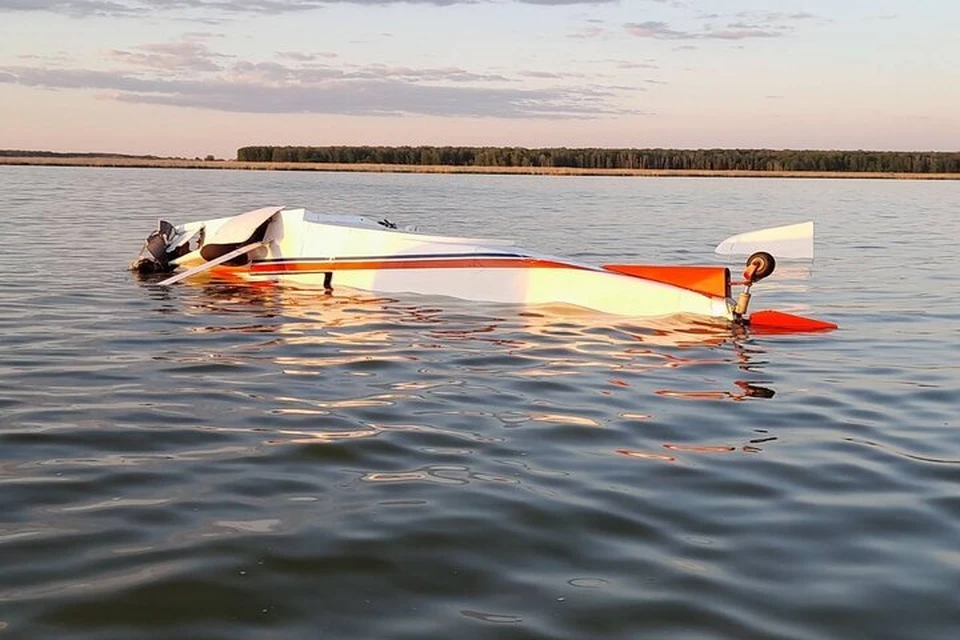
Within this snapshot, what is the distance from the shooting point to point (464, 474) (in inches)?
241

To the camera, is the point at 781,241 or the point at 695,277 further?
the point at 781,241

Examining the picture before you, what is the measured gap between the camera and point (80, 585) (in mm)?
4250

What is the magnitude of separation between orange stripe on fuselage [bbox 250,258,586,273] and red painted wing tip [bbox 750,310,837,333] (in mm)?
2319

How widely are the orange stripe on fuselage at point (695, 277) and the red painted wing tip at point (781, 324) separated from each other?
0.47 metres

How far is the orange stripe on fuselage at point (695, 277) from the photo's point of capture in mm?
12367

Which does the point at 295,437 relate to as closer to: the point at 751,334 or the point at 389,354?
the point at 389,354

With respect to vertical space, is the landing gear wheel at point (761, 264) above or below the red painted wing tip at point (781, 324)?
above

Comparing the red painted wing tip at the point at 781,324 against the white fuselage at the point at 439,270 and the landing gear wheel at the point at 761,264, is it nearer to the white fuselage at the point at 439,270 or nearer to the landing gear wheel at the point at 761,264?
the white fuselage at the point at 439,270

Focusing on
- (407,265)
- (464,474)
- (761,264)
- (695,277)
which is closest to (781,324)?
(761,264)

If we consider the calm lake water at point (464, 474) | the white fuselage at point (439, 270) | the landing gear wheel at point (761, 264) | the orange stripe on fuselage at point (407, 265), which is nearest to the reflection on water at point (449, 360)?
the calm lake water at point (464, 474)

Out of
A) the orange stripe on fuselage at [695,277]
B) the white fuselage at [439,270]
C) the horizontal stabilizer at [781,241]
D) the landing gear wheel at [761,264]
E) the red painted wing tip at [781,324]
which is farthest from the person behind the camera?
the horizontal stabilizer at [781,241]

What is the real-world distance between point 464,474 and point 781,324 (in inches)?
282

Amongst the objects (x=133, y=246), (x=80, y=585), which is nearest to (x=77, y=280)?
(x=133, y=246)

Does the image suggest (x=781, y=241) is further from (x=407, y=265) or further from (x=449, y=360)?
(x=449, y=360)
